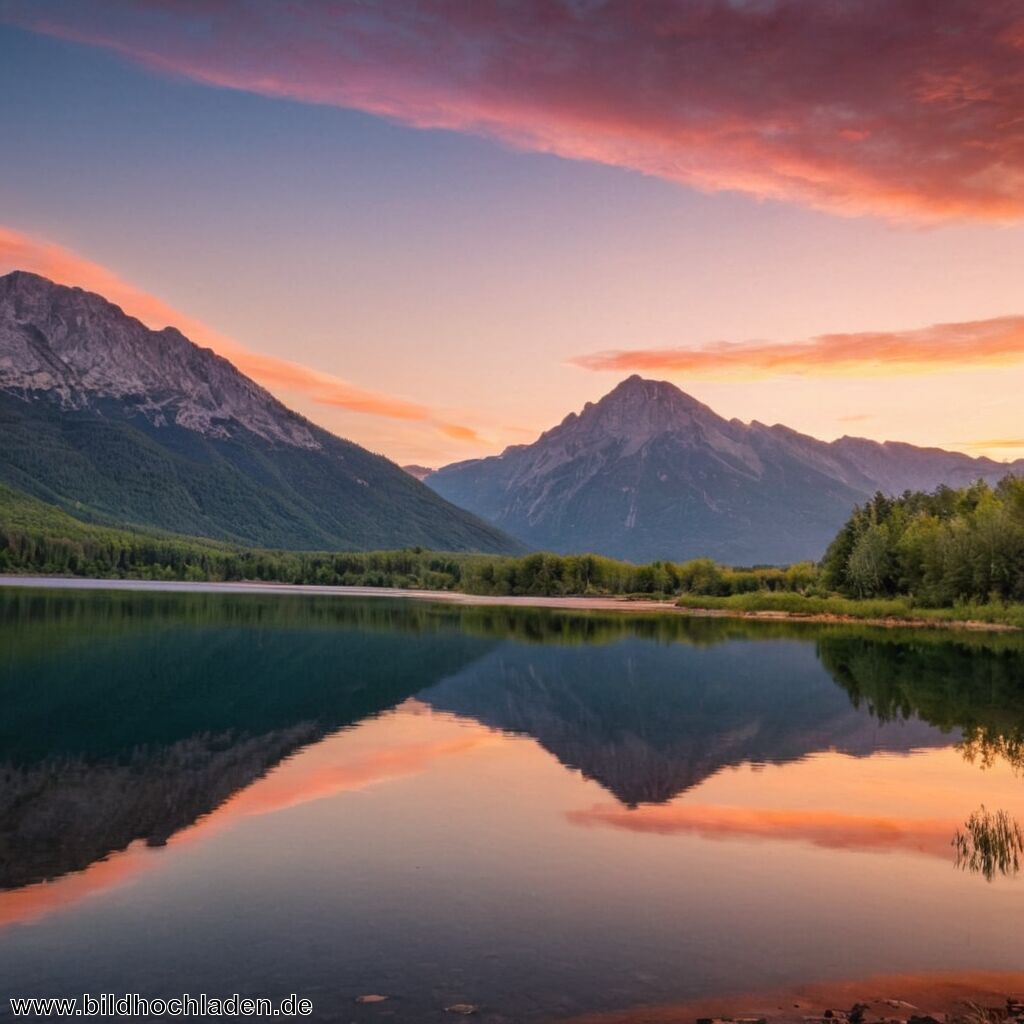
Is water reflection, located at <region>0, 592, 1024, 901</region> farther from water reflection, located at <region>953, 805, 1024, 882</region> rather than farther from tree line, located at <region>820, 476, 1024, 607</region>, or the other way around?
tree line, located at <region>820, 476, 1024, 607</region>

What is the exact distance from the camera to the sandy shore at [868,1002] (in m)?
13.6

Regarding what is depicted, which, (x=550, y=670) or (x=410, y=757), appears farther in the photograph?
(x=550, y=670)

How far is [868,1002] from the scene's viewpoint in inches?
559

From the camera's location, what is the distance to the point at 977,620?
103 metres

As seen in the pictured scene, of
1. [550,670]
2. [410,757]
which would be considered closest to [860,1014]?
[410,757]

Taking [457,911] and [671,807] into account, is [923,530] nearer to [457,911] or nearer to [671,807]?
[671,807]

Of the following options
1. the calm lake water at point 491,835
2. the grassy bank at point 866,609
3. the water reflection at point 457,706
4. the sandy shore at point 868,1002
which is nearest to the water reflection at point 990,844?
the calm lake water at point 491,835

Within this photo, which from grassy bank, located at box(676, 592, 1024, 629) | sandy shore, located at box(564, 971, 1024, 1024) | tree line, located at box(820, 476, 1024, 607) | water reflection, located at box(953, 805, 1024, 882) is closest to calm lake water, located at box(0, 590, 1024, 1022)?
water reflection, located at box(953, 805, 1024, 882)

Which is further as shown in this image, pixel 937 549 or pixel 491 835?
pixel 937 549

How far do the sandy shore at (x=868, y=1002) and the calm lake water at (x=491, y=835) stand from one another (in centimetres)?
43

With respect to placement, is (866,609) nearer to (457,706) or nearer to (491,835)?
(457,706)

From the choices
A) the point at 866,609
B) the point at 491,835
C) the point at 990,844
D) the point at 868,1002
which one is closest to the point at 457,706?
the point at 491,835

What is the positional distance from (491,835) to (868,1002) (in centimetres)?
1123

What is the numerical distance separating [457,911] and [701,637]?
260 feet
